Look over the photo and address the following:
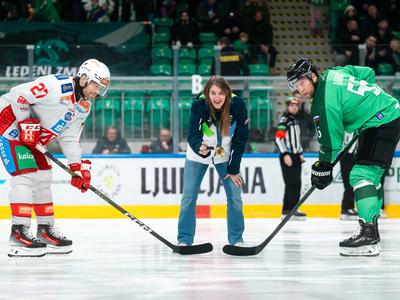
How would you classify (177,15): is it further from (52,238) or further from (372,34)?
(52,238)

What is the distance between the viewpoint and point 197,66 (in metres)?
10.7

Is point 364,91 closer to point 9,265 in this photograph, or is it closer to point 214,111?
point 214,111

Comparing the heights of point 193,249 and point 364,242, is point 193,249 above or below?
below

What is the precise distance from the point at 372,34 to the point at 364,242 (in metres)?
7.24

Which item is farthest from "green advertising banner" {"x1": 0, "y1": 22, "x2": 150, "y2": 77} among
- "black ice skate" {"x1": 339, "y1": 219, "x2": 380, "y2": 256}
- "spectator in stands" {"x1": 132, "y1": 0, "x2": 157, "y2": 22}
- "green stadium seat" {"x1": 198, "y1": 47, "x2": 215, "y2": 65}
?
"black ice skate" {"x1": 339, "y1": 219, "x2": 380, "y2": 256}

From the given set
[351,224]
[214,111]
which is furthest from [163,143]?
[214,111]

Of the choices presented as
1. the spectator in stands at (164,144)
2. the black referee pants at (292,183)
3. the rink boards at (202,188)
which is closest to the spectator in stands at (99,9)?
the spectator in stands at (164,144)

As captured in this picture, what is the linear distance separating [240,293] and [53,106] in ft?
7.04

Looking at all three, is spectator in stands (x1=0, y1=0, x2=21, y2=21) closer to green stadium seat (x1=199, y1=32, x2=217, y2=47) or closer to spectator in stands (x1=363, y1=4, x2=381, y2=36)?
green stadium seat (x1=199, y1=32, x2=217, y2=47)

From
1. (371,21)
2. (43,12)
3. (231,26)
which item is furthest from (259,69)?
(43,12)

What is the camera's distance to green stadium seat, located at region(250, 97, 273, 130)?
10.5m

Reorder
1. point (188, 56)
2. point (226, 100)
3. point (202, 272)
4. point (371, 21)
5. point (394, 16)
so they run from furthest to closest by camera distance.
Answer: point (394, 16)
point (371, 21)
point (188, 56)
point (226, 100)
point (202, 272)

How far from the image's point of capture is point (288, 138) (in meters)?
9.85

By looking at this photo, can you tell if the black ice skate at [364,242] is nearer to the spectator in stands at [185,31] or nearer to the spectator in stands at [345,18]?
the spectator in stands at [185,31]
